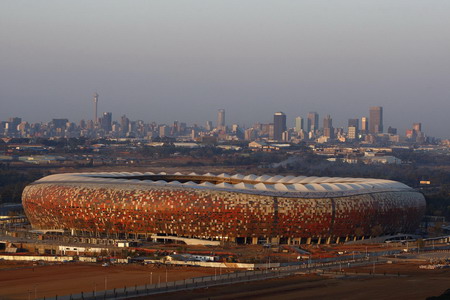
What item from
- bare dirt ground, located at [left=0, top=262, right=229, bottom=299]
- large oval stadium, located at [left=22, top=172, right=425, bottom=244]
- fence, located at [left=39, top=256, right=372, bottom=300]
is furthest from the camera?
large oval stadium, located at [left=22, top=172, right=425, bottom=244]

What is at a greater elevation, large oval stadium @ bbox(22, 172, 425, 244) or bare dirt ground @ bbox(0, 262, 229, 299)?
large oval stadium @ bbox(22, 172, 425, 244)

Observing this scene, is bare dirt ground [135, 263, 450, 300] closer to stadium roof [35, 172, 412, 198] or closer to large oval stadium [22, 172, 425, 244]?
large oval stadium [22, 172, 425, 244]

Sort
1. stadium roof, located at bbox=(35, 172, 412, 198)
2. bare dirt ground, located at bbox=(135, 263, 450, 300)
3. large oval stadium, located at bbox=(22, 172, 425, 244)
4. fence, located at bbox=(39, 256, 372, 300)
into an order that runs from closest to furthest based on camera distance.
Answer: fence, located at bbox=(39, 256, 372, 300), bare dirt ground, located at bbox=(135, 263, 450, 300), large oval stadium, located at bbox=(22, 172, 425, 244), stadium roof, located at bbox=(35, 172, 412, 198)

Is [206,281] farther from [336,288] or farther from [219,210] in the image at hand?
[219,210]

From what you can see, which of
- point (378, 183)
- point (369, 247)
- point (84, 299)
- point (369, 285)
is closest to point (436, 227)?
point (378, 183)

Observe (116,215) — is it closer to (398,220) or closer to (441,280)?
(398,220)

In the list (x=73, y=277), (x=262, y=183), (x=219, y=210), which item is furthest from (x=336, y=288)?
(x=262, y=183)

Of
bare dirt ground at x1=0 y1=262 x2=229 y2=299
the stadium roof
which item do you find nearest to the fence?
bare dirt ground at x1=0 y1=262 x2=229 y2=299

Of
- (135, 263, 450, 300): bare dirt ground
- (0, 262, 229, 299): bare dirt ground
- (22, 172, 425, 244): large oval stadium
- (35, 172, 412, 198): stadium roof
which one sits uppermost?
(35, 172, 412, 198): stadium roof
